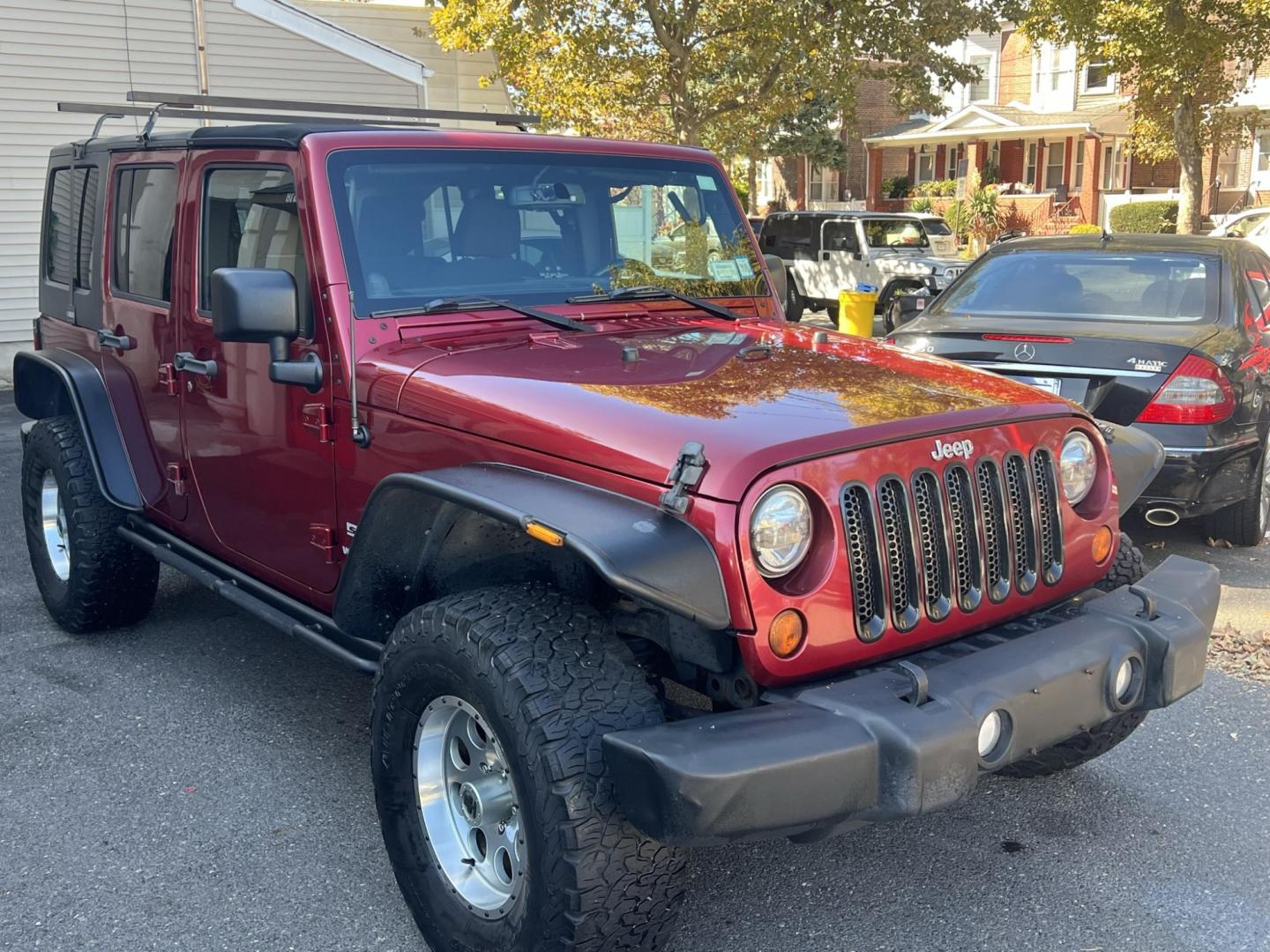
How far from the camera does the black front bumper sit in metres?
2.27

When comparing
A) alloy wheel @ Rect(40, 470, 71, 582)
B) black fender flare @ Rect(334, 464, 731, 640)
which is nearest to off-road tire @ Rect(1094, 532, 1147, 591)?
black fender flare @ Rect(334, 464, 731, 640)

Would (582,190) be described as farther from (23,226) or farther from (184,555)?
(23,226)

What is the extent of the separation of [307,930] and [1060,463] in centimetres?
227

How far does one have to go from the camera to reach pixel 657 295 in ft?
13.1

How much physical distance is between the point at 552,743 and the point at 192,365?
7.51ft

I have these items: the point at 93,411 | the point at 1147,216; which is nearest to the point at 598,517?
the point at 93,411

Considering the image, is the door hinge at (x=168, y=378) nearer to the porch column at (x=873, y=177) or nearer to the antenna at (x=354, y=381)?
the antenna at (x=354, y=381)

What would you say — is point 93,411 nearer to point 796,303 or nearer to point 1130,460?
point 1130,460

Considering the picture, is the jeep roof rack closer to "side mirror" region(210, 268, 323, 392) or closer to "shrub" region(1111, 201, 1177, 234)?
"side mirror" region(210, 268, 323, 392)

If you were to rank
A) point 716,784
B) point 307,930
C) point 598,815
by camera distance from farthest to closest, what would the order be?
point 307,930, point 598,815, point 716,784

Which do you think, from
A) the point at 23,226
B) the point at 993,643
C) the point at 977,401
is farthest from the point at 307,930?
the point at 23,226

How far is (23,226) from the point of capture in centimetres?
1361

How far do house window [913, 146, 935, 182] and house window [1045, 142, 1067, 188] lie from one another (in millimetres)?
4176

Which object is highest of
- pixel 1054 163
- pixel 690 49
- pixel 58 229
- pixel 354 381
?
pixel 690 49
